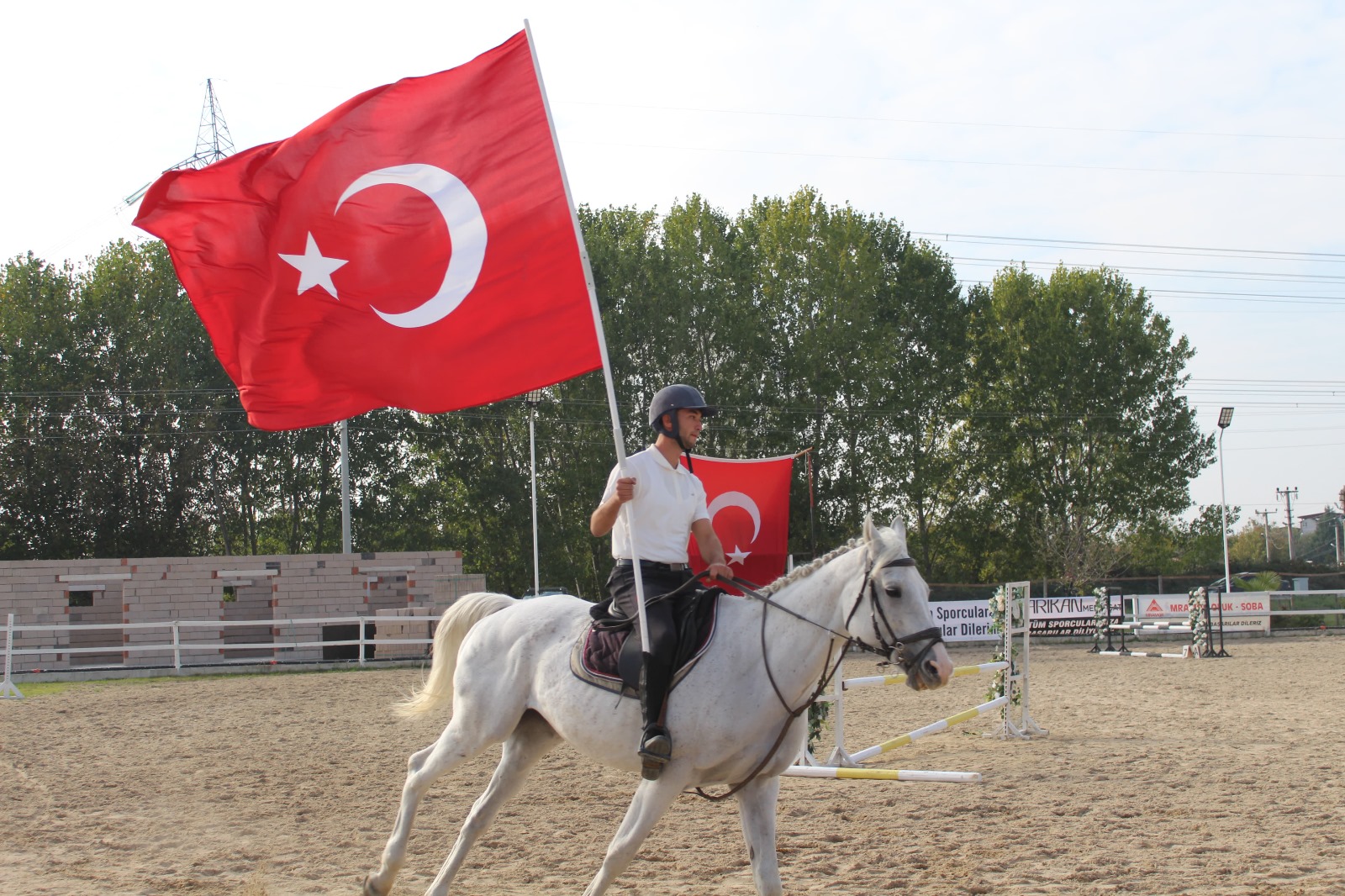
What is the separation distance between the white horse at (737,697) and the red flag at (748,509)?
3.57 meters

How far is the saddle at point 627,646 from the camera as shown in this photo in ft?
17.3

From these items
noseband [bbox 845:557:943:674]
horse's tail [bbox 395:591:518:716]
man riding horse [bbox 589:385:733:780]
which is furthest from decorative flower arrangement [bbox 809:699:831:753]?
noseband [bbox 845:557:943:674]

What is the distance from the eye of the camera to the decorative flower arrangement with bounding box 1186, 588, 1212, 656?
23.9 metres

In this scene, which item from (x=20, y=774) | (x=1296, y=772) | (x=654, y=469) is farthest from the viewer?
(x=20, y=774)

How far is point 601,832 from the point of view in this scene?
7785 mm

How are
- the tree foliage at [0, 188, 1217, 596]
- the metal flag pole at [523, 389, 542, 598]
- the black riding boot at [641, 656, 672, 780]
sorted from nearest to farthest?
the black riding boot at [641, 656, 672, 780]
the metal flag pole at [523, 389, 542, 598]
the tree foliage at [0, 188, 1217, 596]

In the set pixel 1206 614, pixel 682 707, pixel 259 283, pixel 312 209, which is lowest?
pixel 1206 614

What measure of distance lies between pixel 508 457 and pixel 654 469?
124 feet

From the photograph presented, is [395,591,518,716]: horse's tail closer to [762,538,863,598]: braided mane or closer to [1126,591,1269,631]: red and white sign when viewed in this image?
[762,538,863,598]: braided mane

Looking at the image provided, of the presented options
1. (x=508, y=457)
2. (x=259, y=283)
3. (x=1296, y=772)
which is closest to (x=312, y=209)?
(x=259, y=283)

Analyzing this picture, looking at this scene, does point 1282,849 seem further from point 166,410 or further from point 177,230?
point 166,410

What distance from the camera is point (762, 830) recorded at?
203 inches

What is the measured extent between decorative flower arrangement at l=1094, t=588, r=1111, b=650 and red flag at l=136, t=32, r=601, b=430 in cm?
2262

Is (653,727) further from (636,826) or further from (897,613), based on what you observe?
(897,613)
